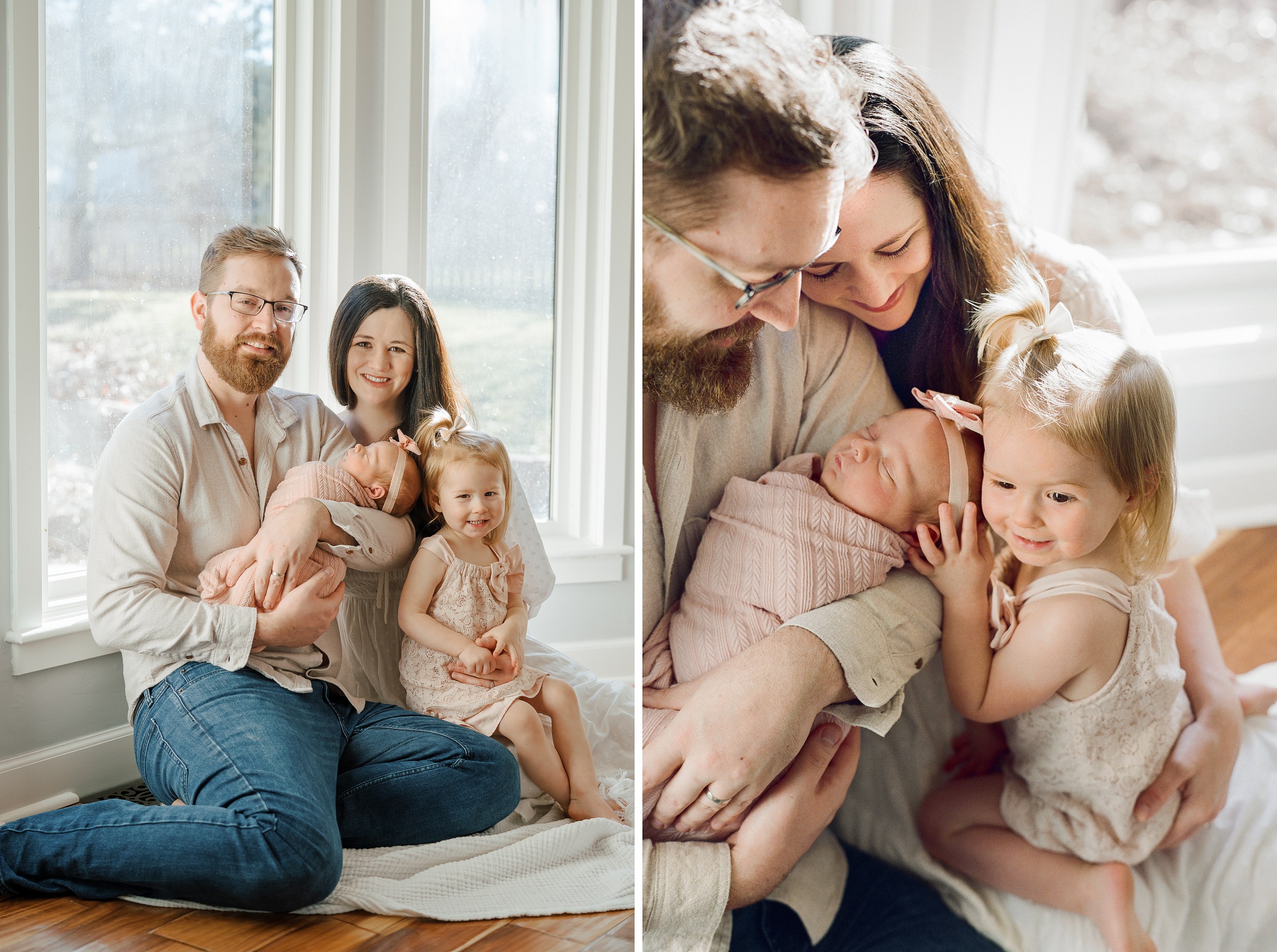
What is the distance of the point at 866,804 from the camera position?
3.17 ft

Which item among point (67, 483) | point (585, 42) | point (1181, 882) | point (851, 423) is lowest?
point (1181, 882)

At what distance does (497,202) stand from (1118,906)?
5.77ft

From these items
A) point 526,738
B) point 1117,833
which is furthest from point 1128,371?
point 526,738

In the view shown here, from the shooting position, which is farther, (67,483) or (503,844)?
(67,483)

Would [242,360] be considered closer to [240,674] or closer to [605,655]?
[240,674]

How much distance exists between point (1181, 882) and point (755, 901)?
400 millimetres

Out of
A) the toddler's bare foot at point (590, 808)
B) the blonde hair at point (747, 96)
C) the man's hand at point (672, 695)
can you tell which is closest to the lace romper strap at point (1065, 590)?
the man's hand at point (672, 695)

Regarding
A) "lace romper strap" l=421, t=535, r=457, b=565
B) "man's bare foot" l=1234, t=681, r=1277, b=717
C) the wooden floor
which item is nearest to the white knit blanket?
the wooden floor

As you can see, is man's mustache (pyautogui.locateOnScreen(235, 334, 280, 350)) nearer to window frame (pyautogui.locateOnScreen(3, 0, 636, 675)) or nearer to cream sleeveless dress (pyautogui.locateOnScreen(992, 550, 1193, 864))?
window frame (pyautogui.locateOnScreen(3, 0, 636, 675))

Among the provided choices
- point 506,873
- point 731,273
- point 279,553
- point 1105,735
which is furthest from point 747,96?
point 506,873

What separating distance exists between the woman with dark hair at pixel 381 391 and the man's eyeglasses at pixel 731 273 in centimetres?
88

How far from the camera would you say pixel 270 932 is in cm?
134

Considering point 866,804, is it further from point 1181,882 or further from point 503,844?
point 503,844

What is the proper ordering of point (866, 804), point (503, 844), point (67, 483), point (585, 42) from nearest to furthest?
A: 1. point (866, 804)
2. point (503, 844)
3. point (67, 483)
4. point (585, 42)
